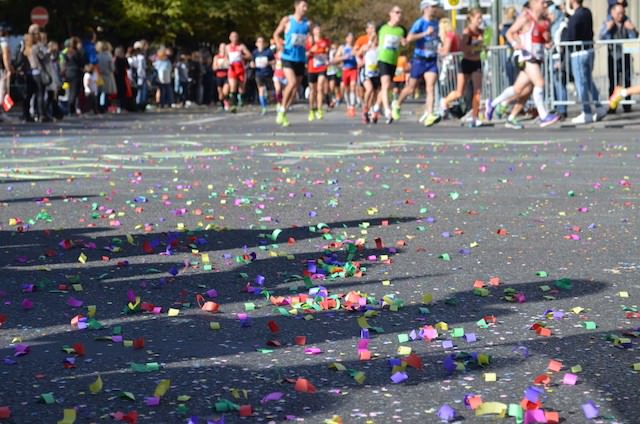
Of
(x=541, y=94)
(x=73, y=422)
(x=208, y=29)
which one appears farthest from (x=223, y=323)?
(x=208, y=29)

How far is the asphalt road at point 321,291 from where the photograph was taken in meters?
5.05

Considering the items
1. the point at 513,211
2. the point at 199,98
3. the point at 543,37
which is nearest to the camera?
the point at 513,211

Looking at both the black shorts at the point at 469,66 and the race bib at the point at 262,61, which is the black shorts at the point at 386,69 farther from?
the race bib at the point at 262,61

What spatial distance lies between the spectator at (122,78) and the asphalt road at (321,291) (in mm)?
25524

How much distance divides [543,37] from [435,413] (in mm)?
18670

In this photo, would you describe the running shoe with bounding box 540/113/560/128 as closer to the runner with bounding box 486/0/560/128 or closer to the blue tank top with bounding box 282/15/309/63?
the runner with bounding box 486/0/560/128

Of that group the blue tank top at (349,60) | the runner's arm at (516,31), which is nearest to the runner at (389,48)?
the runner's arm at (516,31)

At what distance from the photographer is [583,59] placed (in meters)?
23.7

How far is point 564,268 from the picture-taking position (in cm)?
803

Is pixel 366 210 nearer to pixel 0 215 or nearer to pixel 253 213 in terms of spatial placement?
pixel 253 213

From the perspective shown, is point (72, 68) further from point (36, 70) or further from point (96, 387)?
point (96, 387)

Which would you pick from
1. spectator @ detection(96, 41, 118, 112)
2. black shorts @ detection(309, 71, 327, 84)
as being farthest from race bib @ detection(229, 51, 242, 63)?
black shorts @ detection(309, 71, 327, 84)

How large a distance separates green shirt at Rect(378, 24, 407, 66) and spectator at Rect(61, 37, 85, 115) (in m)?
11.3

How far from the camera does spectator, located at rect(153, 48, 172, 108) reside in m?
44.8
